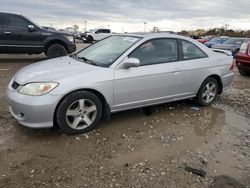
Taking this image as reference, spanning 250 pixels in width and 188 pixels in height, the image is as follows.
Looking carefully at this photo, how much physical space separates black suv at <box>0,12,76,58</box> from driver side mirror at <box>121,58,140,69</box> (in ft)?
24.4

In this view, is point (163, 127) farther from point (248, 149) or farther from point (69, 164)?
point (69, 164)

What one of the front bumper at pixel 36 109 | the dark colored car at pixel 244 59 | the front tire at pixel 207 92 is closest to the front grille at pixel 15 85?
the front bumper at pixel 36 109

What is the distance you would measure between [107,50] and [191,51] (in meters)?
1.69

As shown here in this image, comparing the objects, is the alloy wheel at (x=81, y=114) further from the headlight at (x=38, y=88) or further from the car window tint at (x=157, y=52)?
the car window tint at (x=157, y=52)

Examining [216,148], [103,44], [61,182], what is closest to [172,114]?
[216,148]

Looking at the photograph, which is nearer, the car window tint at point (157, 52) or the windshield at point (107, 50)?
the windshield at point (107, 50)

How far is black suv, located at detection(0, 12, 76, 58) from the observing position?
10.6 meters

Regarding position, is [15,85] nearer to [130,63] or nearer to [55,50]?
[130,63]

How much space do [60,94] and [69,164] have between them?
102 cm

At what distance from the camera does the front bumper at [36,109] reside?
3938 millimetres

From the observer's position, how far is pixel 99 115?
14.6 ft

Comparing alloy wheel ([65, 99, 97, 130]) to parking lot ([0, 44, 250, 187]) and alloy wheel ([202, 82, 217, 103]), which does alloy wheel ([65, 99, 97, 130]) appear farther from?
alloy wheel ([202, 82, 217, 103])

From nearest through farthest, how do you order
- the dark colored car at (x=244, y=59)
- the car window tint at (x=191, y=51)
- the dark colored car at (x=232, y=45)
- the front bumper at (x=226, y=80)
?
the car window tint at (x=191, y=51) → the front bumper at (x=226, y=80) → the dark colored car at (x=244, y=59) → the dark colored car at (x=232, y=45)

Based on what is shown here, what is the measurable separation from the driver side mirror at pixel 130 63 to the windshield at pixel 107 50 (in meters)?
0.19
